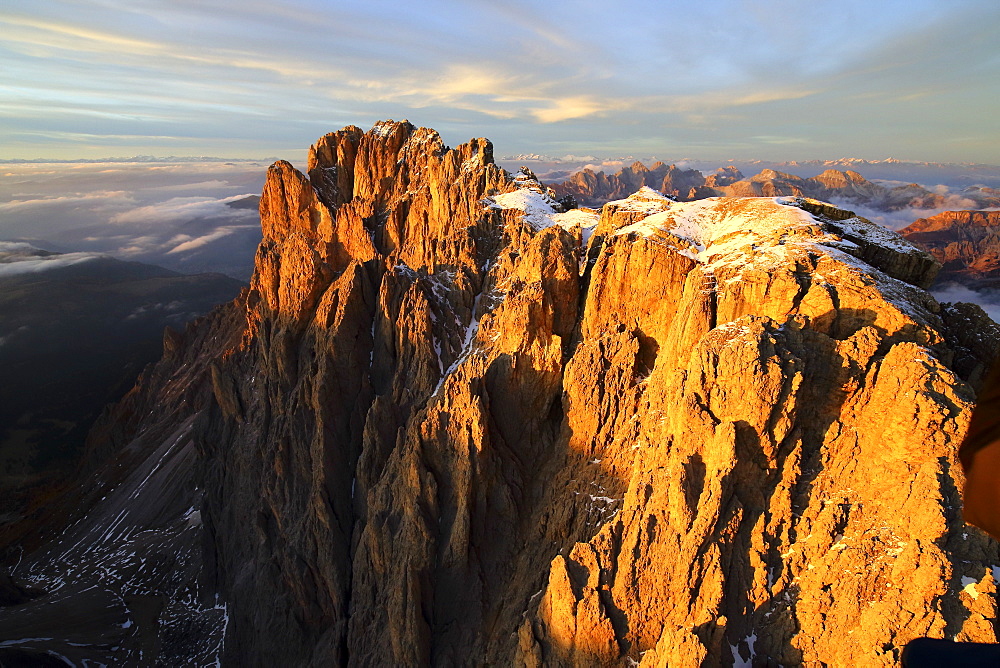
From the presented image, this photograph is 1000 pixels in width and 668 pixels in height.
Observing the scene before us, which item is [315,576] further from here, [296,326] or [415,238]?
[415,238]

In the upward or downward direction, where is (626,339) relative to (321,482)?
upward

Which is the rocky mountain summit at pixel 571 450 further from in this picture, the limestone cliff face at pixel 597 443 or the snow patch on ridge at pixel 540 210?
the snow patch on ridge at pixel 540 210

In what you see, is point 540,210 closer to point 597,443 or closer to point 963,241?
point 597,443

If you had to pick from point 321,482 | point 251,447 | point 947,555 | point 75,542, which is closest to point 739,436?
point 947,555

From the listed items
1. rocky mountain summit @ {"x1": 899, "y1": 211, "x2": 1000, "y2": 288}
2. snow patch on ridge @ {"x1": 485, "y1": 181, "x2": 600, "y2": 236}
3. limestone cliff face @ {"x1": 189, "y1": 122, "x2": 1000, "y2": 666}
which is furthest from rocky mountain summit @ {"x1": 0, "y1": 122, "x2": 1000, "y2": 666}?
rocky mountain summit @ {"x1": 899, "y1": 211, "x2": 1000, "y2": 288}

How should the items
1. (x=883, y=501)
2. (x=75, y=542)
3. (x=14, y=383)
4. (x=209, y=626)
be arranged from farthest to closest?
(x=14, y=383) → (x=75, y=542) → (x=209, y=626) → (x=883, y=501)

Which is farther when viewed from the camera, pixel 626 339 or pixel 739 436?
pixel 626 339

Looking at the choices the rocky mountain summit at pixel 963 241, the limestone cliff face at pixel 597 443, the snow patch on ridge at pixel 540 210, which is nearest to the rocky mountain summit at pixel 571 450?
the limestone cliff face at pixel 597 443
